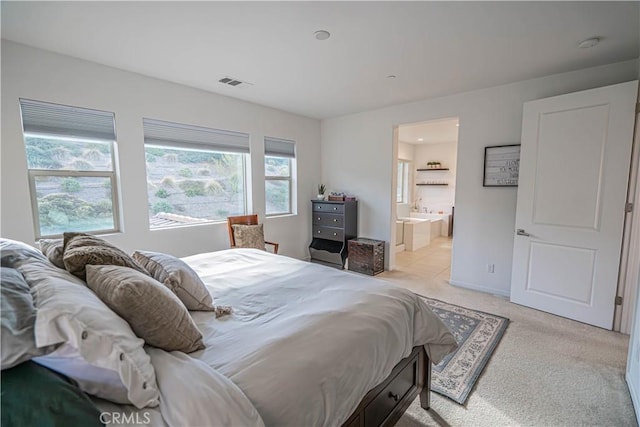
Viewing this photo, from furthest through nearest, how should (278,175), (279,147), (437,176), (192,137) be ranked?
(437,176), (278,175), (279,147), (192,137)

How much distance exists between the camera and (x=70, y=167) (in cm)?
270

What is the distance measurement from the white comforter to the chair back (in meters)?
1.80

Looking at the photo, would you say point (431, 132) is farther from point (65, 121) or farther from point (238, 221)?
point (65, 121)

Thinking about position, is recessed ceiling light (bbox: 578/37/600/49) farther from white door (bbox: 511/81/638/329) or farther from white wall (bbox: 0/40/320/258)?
white wall (bbox: 0/40/320/258)

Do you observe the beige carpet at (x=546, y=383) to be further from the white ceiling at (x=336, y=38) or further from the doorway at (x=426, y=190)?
the doorway at (x=426, y=190)

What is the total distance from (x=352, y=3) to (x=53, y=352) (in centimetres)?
221

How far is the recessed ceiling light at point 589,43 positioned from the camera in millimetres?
2250

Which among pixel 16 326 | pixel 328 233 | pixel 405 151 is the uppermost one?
pixel 405 151

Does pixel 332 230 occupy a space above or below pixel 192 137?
below

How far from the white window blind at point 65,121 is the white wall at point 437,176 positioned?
709cm

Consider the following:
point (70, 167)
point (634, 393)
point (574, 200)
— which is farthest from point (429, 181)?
point (70, 167)

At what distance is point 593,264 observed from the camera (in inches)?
105

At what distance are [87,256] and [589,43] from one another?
3684 millimetres

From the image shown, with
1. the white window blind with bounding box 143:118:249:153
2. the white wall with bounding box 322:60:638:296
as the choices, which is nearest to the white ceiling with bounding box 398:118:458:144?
the white wall with bounding box 322:60:638:296
